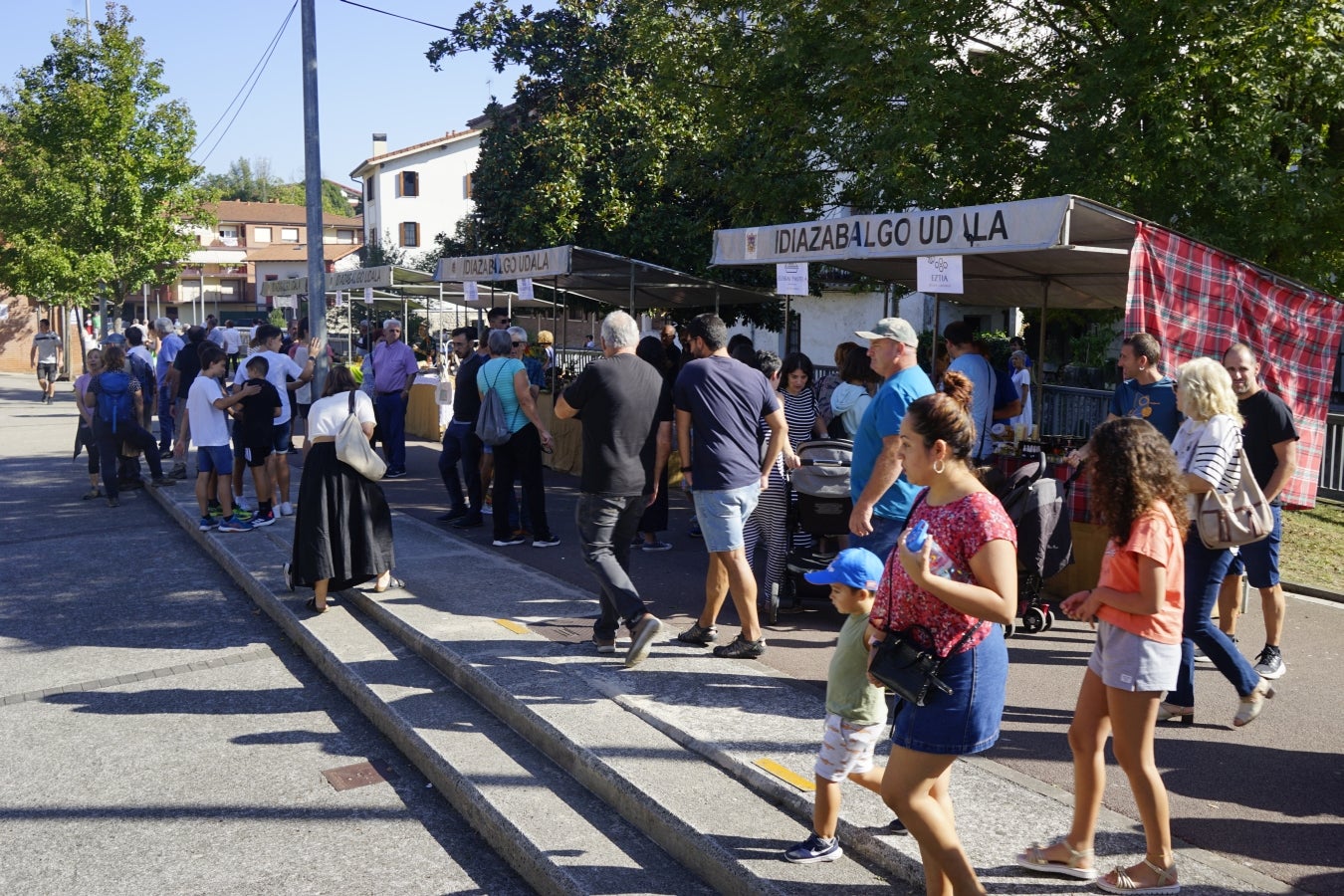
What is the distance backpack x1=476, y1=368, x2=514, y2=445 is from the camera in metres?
9.37

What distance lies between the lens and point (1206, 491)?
16.6 feet

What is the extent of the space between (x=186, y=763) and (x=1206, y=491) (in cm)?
486

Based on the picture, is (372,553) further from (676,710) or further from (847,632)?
(847,632)

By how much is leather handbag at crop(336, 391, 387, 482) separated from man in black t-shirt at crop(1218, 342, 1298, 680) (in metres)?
5.07

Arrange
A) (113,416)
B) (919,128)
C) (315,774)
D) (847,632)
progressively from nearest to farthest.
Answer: (847,632)
(315,774)
(919,128)
(113,416)

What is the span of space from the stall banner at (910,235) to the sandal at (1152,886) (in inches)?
173

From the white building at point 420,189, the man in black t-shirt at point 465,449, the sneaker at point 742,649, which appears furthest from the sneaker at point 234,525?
the white building at point 420,189

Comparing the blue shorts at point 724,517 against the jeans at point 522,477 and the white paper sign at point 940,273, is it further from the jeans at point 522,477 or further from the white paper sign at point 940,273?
the jeans at point 522,477

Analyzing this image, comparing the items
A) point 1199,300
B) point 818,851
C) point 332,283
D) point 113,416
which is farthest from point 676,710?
point 332,283

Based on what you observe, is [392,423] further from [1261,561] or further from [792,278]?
[1261,561]

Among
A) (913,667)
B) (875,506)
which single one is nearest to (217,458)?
(875,506)

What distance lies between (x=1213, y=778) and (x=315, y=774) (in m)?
3.91

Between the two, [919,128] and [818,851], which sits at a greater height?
[919,128]

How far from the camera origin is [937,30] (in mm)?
10922
